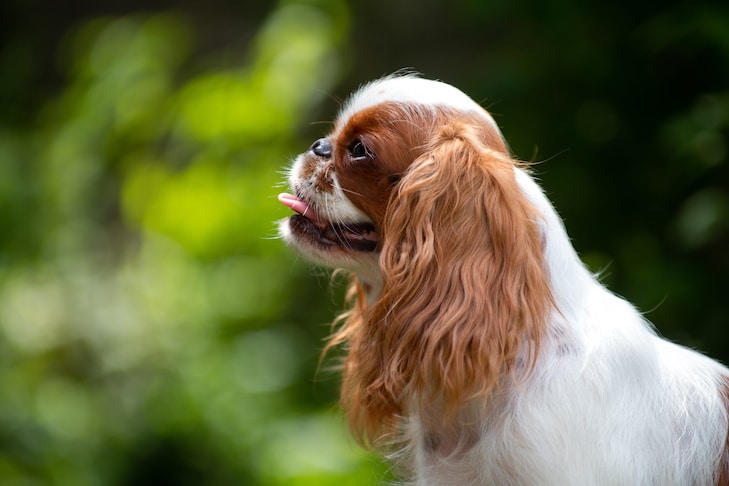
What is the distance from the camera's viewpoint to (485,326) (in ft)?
8.48

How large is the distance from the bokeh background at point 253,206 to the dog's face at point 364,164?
1066mm

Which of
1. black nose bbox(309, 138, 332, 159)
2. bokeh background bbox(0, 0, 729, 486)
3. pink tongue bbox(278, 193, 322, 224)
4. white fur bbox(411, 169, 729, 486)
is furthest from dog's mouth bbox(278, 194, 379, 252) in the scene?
bokeh background bbox(0, 0, 729, 486)

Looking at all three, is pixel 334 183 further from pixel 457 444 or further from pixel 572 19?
pixel 572 19

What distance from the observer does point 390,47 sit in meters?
7.23

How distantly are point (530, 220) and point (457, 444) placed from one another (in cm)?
70

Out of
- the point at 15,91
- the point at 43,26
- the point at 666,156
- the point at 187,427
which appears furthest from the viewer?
the point at 43,26

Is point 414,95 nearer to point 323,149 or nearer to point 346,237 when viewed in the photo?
point 323,149

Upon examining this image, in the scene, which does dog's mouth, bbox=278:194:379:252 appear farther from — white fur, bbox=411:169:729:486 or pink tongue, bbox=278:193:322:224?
white fur, bbox=411:169:729:486

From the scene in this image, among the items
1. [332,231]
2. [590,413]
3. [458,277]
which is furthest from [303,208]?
[590,413]

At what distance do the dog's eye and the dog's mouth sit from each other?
21 cm

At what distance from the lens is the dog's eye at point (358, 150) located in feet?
9.25

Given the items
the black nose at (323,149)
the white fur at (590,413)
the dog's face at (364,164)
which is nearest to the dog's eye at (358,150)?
the dog's face at (364,164)

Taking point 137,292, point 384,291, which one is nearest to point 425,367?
point 384,291

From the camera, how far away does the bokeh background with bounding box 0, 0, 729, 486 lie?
4.62m
